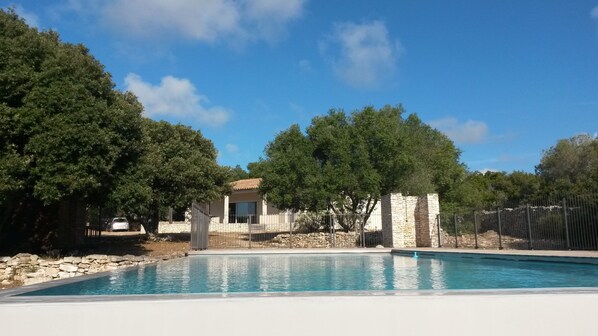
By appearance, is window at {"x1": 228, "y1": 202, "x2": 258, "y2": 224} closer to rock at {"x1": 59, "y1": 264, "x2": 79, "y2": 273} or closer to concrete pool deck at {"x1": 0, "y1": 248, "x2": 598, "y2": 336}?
rock at {"x1": 59, "y1": 264, "x2": 79, "y2": 273}

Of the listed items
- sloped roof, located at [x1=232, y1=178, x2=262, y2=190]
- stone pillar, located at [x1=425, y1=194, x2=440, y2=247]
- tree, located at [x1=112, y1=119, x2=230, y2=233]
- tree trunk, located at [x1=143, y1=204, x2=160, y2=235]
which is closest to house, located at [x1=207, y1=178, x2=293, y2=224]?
sloped roof, located at [x1=232, y1=178, x2=262, y2=190]

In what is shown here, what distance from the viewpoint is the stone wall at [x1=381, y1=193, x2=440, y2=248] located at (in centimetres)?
Answer: 2078

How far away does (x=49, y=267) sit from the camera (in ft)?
41.0

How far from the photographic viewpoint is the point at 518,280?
28.9 feet

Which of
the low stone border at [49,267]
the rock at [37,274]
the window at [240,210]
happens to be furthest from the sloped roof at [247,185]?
the rock at [37,274]

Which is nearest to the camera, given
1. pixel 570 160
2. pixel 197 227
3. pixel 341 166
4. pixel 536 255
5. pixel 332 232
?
pixel 536 255

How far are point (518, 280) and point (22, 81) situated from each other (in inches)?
547

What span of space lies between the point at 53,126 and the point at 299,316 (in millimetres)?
11523

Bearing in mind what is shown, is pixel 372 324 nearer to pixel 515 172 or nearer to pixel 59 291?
pixel 59 291

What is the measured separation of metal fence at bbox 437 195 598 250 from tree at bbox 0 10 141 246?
1351cm

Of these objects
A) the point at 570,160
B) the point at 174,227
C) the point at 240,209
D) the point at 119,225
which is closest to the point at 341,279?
the point at 174,227

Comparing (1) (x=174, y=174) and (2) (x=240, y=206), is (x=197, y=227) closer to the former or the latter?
(1) (x=174, y=174)

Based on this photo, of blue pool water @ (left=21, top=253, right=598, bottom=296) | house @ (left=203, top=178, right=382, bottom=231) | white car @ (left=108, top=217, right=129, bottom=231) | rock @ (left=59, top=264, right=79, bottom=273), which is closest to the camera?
blue pool water @ (left=21, top=253, right=598, bottom=296)

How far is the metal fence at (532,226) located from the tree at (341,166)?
13.8 feet
